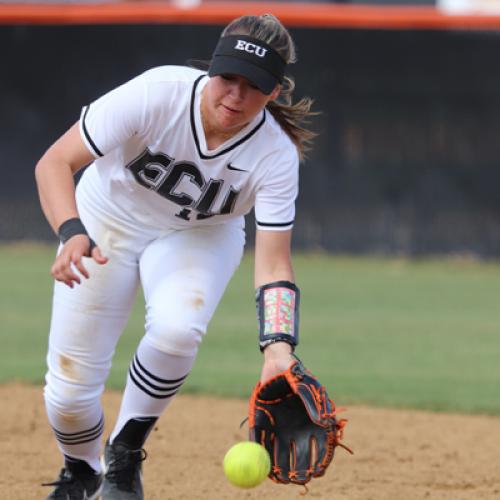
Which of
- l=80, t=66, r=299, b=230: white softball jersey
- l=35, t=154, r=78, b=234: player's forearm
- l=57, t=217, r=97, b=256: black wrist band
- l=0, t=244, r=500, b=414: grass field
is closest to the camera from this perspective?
l=57, t=217, r=97, b=256: black wrist band

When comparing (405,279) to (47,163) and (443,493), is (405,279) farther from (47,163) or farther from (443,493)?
(47,163)

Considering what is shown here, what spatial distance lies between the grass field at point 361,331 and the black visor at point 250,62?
3251 mm

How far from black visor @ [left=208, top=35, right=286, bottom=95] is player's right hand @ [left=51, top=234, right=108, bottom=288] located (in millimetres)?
709

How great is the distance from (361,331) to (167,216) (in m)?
4.93

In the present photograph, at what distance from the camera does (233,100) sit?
Answer: 353 cm

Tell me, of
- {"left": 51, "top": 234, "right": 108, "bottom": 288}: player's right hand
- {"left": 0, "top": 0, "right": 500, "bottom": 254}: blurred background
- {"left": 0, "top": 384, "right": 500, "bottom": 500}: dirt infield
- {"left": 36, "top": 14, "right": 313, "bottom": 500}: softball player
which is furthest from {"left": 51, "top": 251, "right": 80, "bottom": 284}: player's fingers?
{"left": 0, "top": 0, "right": 500, "bottom": 254}: blurred background

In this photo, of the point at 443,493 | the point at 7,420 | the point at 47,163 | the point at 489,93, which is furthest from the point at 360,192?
the point at 47,163

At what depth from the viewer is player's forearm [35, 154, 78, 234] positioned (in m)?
3.40

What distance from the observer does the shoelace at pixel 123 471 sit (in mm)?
3934

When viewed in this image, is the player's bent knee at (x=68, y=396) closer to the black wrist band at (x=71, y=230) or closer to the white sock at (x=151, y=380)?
the white sock at (x=151, y=380)

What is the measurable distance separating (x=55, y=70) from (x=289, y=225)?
368 inches

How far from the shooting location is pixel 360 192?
12.3 m

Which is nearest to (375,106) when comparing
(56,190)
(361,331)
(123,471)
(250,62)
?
(361,331)

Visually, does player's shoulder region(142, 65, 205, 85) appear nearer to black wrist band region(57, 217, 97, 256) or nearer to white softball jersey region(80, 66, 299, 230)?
white softball jersey region(80, 66, 299, 230)
